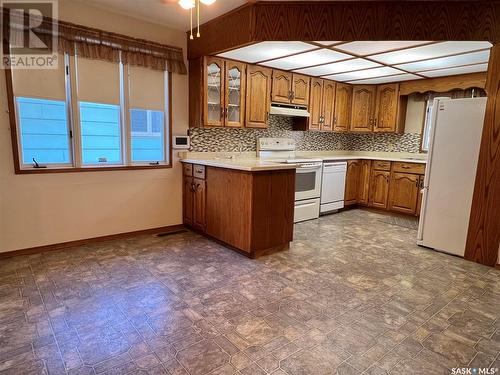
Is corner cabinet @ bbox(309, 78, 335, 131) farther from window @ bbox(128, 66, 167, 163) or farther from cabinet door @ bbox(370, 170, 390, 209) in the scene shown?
window @ bbox(128, 66, 167, 163)

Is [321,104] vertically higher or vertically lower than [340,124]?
higher

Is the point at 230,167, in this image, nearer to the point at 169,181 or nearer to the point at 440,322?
the point at 169,181

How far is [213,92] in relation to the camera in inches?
154

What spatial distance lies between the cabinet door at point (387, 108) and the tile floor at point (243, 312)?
272cm

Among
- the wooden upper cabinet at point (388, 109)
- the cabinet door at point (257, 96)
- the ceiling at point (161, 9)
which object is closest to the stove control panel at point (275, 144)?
the cabinet door at point (257, 96)

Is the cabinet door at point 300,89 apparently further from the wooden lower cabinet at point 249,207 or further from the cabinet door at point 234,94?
the wooden lower cabinet at point 249,207

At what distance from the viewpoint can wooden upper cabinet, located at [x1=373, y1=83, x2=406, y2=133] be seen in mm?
5255

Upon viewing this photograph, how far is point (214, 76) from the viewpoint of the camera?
12.7 ft

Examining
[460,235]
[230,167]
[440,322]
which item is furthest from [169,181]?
[460,235]

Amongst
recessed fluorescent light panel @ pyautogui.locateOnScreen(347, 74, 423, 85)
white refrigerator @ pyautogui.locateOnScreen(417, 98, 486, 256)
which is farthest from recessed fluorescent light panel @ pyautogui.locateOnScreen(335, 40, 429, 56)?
recessed fluorescent light panel @ pyautogui.locateOnScreen(347, 74, 423, 85)

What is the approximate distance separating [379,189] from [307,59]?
108 inches

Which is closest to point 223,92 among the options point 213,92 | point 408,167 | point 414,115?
point 213,92

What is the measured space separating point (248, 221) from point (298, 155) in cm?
256

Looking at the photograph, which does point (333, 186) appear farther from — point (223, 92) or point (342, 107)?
point (223, 92)
